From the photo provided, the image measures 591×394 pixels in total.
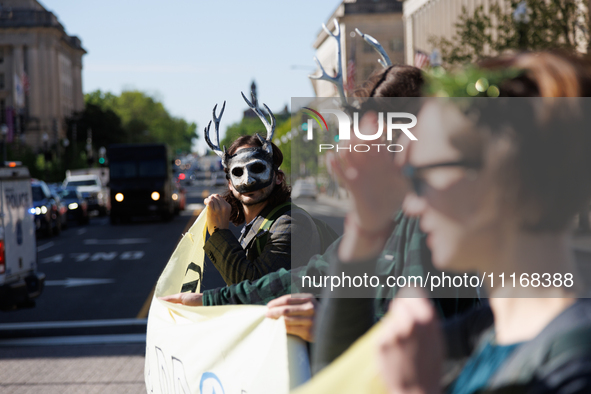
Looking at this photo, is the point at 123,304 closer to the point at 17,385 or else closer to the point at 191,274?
the point at 17,385

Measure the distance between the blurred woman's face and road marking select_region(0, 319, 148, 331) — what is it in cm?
829

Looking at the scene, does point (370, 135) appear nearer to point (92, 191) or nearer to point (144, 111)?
point (92, 191)

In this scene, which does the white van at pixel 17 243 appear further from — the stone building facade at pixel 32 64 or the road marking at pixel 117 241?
the stone building facade at pixel 32 64

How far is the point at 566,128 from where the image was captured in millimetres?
1062

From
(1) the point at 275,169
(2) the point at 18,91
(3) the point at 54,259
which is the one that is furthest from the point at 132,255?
(2) the point at 18,91

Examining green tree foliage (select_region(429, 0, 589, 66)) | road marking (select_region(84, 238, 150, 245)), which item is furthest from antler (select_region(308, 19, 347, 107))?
road marking (select_region(84, 238, 150, 245))

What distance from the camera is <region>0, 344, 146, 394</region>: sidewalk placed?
20.1 feet

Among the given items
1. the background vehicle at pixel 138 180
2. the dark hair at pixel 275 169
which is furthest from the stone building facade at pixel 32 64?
the dark hair at pixel 275 169

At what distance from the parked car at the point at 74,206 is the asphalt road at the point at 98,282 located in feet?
20.9

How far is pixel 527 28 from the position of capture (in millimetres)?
21781

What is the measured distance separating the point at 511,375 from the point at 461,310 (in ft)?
1.69

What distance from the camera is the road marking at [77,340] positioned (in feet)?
26.2

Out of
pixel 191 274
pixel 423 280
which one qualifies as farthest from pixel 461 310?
pixel 191 274

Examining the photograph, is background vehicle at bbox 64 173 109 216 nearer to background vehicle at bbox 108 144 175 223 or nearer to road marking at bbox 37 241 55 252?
background vehicle at bbox 108 144 175 223
